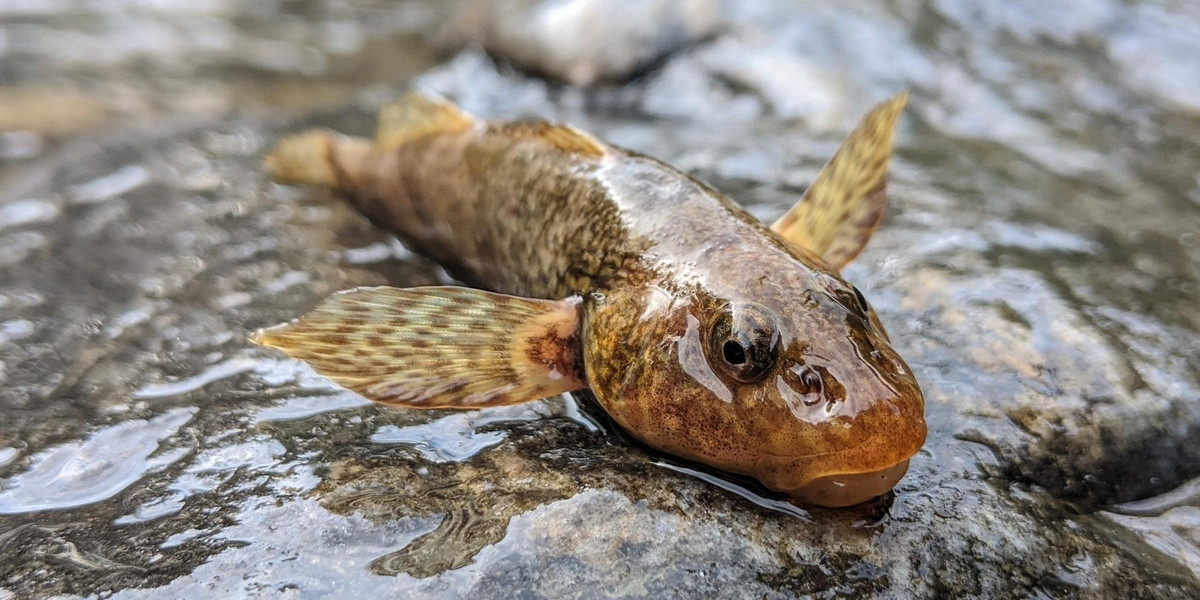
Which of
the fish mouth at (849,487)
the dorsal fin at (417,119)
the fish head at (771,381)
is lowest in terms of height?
the fish mouth at (849,487)

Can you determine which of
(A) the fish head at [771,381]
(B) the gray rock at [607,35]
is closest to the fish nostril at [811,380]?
(A) the fish head at [771,381]

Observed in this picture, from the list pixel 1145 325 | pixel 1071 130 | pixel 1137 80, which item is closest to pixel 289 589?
pixel 1145 325

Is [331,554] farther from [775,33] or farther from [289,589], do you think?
[775,33]

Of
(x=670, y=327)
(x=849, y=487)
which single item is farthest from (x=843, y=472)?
(x=670, y=327)

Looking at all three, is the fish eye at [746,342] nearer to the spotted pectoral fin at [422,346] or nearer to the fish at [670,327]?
the fish at [670,327]

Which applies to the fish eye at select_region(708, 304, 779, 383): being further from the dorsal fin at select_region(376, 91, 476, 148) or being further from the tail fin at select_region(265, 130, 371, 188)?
the tail fin at select_region(265, 130, 371, 188)
